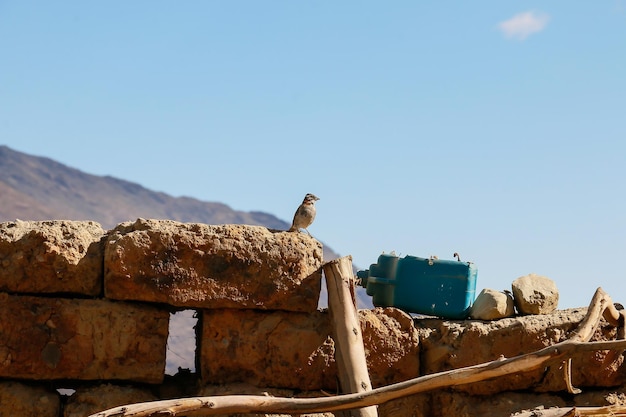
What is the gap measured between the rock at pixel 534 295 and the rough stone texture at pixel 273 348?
50.2 inches

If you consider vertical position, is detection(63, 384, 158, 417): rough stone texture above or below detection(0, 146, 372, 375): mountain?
below

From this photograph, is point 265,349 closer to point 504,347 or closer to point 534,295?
point 504,347

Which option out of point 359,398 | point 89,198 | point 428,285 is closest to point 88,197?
point 89,198

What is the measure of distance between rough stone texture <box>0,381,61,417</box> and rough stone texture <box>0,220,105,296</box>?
0.71 m

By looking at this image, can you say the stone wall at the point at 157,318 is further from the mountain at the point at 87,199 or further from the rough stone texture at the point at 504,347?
the mountain at the point at 87,199

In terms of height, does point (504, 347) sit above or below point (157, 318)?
below

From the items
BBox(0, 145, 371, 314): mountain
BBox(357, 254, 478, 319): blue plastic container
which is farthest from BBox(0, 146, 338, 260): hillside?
BBox(357, 254, 478, 319): blue plastic container

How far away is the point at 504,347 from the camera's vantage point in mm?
7570

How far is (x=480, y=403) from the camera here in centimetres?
755

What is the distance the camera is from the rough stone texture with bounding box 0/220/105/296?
6.91m

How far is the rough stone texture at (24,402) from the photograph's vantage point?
686 cm

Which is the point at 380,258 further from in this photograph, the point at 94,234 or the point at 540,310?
the point at 94,234

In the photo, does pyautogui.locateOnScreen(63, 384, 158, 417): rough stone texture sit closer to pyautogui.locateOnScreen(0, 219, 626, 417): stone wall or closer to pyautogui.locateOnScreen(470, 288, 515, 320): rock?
pyautogui.locateOnScreen(0, 219, 626, 417): stone wall

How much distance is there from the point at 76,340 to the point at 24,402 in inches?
22.4
